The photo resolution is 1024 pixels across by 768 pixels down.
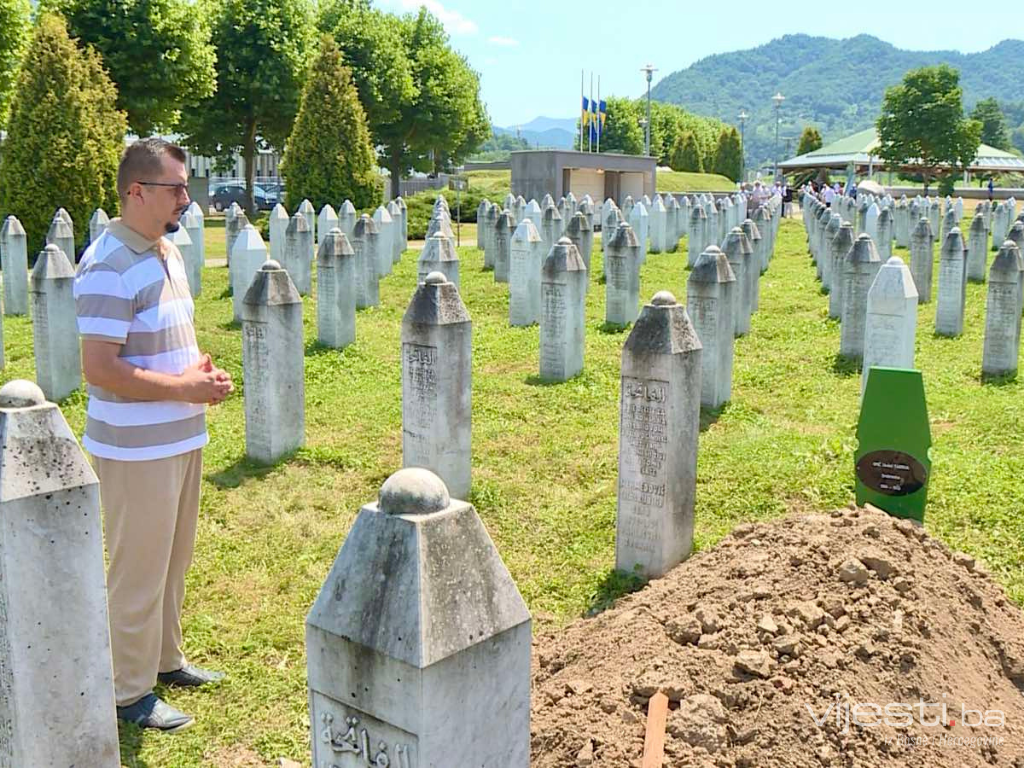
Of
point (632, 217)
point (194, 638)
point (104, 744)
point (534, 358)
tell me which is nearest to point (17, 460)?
point (104, 744)

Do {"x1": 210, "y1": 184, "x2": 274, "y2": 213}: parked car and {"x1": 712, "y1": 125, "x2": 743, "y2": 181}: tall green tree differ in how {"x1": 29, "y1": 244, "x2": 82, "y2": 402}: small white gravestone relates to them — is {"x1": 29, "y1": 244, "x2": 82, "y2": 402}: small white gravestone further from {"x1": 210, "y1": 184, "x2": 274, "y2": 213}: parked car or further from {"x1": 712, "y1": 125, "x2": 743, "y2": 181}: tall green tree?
{"x1": 712, "y1": 125, "x2": 743, "y2": 181}: tall green tree

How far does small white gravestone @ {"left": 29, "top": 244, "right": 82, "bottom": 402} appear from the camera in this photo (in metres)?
10.2

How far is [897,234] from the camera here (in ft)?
87.1

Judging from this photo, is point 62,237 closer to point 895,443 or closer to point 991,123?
point 895,443

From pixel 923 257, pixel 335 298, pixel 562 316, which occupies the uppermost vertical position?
pixel 923 257

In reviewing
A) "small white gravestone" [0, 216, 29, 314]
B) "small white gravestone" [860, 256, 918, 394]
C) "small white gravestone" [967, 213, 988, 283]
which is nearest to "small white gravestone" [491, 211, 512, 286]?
"small white gravestone" [0, 216, 29, 314]

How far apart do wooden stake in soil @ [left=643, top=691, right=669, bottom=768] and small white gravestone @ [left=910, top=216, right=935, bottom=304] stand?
14.2 metres

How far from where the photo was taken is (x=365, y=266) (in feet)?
52.8

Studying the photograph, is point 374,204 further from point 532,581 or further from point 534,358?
point 532,581

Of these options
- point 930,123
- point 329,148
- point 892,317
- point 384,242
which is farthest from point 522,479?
point 930,123

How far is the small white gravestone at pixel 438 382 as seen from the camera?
286 inches

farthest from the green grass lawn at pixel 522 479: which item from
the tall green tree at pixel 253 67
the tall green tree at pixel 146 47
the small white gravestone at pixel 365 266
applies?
the tall green tree at pixel 253 67

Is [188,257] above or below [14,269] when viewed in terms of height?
above

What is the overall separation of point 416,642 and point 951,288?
501 inches
